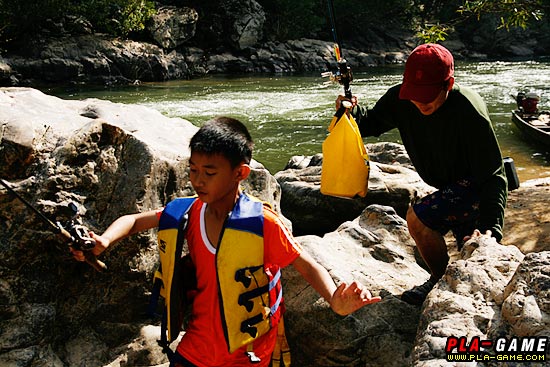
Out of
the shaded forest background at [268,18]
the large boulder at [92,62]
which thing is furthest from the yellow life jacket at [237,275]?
the large boulder at [92,62]

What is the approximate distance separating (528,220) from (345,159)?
3.26 meters

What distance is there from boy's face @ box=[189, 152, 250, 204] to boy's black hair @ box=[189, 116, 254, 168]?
0.02 m

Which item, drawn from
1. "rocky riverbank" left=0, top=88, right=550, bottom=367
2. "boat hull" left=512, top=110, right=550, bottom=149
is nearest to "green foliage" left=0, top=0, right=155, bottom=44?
"boat hull" left=512, top=110, right=550, bottom=149

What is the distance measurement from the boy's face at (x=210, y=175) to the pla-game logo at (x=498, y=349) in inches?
42.5

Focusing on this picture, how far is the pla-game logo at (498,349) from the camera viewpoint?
6.49ft

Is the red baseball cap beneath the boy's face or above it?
above

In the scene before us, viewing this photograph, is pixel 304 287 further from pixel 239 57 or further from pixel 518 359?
pixel 239 57

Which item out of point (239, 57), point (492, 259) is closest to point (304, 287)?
point (492, 259)

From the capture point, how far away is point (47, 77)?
23.0 m

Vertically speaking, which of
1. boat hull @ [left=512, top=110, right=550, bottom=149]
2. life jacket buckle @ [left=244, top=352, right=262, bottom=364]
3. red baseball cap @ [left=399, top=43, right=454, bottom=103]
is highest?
red baseball cap @ [left=399, top=43, right=454, bottom=103]

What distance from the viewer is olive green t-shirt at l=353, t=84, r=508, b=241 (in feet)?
10.1

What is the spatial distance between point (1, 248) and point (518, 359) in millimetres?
2419

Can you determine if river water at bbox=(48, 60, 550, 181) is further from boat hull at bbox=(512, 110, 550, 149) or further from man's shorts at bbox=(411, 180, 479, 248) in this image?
man's shorts at bbox=(411, 180, 479, 248)

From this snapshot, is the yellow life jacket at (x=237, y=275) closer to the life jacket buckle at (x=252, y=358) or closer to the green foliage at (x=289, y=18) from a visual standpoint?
the life jacket buckle at (x=252, y=358)
